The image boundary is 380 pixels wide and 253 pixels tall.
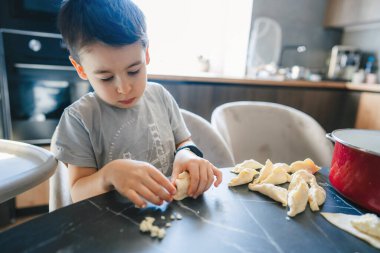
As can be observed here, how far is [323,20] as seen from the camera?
282 centimetres

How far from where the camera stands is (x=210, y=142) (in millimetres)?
1002

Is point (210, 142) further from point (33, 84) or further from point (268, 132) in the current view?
point (33, 84)

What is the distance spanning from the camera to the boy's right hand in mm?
456

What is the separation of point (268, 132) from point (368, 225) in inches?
33.9

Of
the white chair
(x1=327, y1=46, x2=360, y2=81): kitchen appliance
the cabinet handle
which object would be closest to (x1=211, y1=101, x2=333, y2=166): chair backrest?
the white chair

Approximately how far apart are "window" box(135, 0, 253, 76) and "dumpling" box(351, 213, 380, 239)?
6.91ft

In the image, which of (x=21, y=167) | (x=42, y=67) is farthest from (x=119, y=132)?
(x=42, y=67)

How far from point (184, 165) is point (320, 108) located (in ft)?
6.51

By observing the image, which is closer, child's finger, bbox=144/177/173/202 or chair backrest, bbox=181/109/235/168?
child's finger, bbox=144/177/173/202

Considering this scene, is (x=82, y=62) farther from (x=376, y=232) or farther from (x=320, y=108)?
(x=320, y=108)

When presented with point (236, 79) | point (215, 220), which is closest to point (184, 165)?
point (215, 220)

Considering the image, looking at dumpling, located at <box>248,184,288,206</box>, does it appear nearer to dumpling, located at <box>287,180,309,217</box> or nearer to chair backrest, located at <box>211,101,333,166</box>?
dumpling, located at <box>287,180,309,217</box>

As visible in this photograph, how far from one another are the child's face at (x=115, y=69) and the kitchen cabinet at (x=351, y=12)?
7.80 ft

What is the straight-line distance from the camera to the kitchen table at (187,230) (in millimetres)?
360
